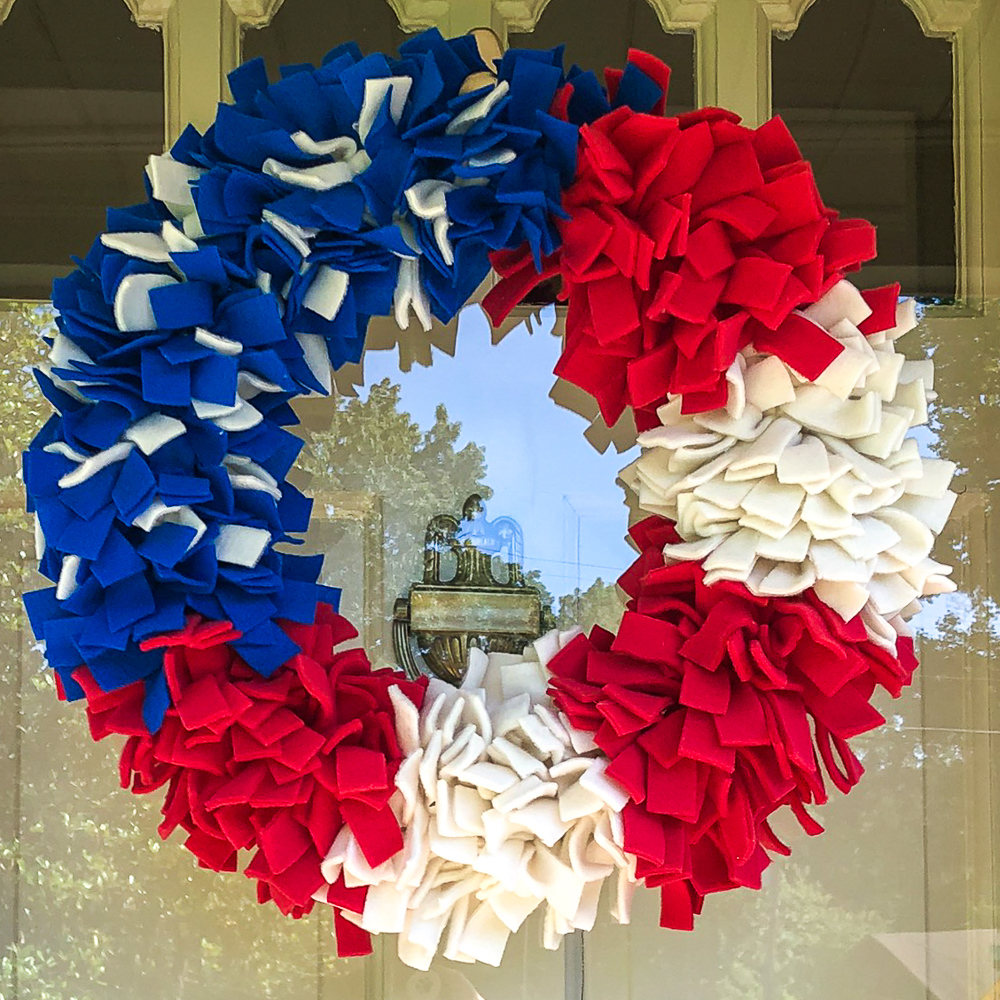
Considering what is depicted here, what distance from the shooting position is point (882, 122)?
1.18 meters

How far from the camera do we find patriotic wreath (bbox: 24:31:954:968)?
2.78ft

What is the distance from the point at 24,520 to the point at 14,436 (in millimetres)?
88

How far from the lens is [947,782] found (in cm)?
115

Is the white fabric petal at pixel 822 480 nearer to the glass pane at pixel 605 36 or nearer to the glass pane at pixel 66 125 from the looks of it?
the glass pane at pixel 605 36

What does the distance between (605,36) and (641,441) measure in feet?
1.66

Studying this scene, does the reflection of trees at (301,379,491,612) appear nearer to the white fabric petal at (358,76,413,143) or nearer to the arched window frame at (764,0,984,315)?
the white fabric petal at (358,76,413,143)

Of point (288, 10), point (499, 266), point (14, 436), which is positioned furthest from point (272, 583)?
point (288, 10)

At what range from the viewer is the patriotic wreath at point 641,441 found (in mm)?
846

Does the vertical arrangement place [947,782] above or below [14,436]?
below

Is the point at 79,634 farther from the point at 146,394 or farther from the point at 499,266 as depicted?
the point at 499,266

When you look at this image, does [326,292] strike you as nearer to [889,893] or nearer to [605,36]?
[605,36]

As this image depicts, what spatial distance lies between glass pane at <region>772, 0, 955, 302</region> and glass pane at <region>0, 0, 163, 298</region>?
67 centimetres

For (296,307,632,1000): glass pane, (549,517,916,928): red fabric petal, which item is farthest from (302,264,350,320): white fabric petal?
(549,517,916,928): red fabric petal

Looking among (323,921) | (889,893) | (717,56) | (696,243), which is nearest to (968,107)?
(717,56)
